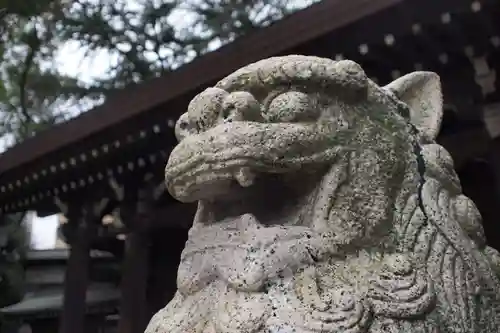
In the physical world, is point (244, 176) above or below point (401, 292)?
above

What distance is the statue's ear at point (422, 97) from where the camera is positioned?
1555 millimetres

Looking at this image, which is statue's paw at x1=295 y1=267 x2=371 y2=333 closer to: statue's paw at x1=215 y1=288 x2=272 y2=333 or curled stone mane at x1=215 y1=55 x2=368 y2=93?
statue's paw at x1=215 y1=288 x2=272 y2=333

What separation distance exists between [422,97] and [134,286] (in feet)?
11.9

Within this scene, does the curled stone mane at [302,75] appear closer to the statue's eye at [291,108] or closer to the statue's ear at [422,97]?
the statue's eye at [291,108]

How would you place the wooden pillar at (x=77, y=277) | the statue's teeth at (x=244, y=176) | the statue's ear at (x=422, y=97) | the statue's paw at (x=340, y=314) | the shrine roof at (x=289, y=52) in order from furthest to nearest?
the wooden pillar at (x=77, y=277)
the shrine roof at (x=289, y=52)
the statue's ear at (x=422, y=97)
the statue's teeth at (x=244, y=176)
the statue's paw at (x=340, y=314)

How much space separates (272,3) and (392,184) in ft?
19.1

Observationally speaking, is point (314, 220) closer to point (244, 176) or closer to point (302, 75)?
point (244, 176)

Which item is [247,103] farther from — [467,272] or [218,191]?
[467,272]

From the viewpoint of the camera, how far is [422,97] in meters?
1.58

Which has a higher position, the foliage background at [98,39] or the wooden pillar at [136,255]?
the foliage background at [98,39]

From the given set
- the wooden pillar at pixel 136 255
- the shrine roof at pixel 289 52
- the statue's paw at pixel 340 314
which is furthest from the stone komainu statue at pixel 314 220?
the wooden pillar at pixel 136 255

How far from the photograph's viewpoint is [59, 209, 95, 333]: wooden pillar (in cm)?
508

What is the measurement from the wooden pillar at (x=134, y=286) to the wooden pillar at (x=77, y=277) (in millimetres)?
433

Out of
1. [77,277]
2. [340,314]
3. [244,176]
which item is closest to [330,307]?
[340,314]
